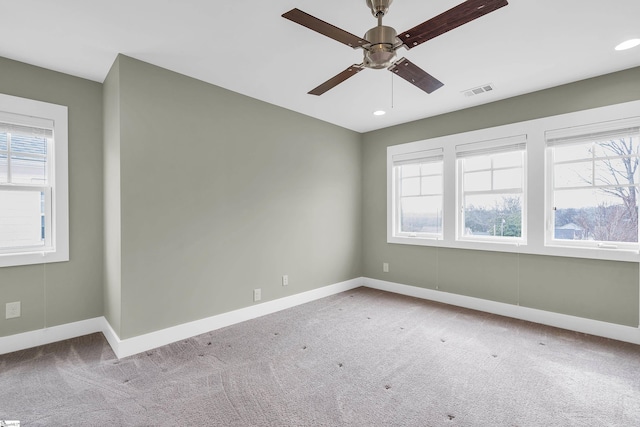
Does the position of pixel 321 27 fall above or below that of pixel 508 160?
above

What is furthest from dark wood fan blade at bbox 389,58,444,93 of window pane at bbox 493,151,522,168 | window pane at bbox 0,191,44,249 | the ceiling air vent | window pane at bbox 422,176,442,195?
window pane at bbox 0,191,44,249

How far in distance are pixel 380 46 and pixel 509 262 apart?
315cm

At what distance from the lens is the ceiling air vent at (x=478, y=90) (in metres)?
3.29

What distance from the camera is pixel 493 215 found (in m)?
3.86

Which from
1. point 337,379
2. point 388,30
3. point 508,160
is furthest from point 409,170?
point 337,379

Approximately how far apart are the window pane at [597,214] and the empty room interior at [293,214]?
0.02 m

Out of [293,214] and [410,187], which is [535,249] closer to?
[410,187]

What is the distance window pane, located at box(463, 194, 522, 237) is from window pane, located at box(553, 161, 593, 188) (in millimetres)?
444

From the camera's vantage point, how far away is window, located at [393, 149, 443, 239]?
14.3ft

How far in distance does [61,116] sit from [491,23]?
386 cm

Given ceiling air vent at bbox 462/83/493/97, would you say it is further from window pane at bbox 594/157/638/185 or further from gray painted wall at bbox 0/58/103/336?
gray painted wall at bbox 0/58/103/336

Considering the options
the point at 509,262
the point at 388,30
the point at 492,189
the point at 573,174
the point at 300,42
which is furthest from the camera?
the point at 492,189

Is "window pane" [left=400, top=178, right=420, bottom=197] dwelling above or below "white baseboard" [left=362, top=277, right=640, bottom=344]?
above

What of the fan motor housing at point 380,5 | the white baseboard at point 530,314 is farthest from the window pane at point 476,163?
the fan motor housing at point 380,5
